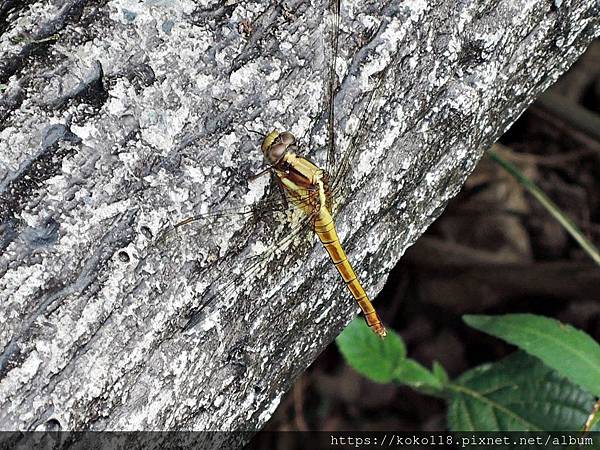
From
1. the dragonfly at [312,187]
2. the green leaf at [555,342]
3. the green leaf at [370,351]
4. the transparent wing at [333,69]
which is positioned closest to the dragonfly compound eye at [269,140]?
the dragonfly at [312,187]

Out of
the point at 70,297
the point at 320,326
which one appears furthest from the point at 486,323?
the point at 70,297

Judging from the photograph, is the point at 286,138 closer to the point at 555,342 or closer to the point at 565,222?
the point at 555,342

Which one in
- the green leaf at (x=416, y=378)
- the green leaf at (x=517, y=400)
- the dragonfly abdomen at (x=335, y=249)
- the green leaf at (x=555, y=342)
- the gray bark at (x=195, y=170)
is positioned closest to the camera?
the gray bark at (x=195, y=170)

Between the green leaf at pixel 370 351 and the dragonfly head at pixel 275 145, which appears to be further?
the green leaf at pixel 370 351

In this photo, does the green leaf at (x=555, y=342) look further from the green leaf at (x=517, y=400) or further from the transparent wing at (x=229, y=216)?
the transparent wing at (x=229, y=216)

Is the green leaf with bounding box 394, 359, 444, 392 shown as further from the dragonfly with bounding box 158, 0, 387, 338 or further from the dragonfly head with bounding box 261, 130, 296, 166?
the dragonfly head with bounding box 261, 130, 296, 166

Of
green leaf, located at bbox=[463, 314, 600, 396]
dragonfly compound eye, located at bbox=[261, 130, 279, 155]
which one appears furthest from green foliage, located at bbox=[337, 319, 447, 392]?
dragonfly compound eye, located at bbox=[261, 130, 279, 155]

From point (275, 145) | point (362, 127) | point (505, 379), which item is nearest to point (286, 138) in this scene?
point (275, 145)
